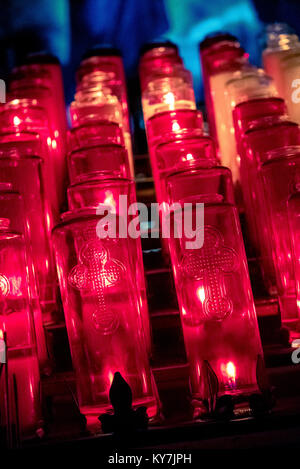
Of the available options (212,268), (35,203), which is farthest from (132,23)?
(212,268)

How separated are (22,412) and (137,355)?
7.9 inches

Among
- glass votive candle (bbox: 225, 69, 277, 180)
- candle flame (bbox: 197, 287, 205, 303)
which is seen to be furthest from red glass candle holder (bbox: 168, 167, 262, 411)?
glass votive candle (bbox: 225, 69, 277, 180)

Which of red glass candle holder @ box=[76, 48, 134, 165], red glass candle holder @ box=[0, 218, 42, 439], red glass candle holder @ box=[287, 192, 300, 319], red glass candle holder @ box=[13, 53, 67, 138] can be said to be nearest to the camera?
red glass candle holder @ box=[0, 218, 42, 439]

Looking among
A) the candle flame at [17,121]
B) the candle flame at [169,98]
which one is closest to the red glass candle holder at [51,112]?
the candle flame at [17,121]

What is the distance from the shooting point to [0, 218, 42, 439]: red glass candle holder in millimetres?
859

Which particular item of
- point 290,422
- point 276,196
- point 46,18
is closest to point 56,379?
point 290,422

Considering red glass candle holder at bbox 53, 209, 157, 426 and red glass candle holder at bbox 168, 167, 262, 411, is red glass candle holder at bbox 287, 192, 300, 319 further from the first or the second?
red glass candle holder at bbox 53, 209, 157, 426

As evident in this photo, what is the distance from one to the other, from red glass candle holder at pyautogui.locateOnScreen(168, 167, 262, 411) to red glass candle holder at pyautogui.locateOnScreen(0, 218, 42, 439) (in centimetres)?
25

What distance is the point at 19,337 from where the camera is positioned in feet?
2.88

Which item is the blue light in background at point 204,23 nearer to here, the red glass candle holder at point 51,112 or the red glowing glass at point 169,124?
the red glass candle holder at point 51,112

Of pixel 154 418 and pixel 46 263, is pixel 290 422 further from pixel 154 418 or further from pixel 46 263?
pixel 46 263

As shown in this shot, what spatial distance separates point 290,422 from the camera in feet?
2.43

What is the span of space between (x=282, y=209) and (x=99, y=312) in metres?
0.44

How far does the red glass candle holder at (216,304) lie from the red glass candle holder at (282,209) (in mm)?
195
